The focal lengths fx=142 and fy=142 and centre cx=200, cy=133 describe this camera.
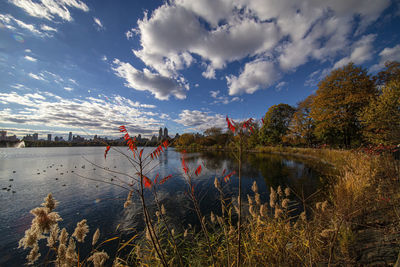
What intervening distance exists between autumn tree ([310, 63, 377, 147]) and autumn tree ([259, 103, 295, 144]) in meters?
11.7

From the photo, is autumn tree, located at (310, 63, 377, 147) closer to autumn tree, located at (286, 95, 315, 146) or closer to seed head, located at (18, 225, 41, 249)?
autumn tree, located at (286, 95, 315, 146)

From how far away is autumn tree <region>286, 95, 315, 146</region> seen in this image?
26562 mm

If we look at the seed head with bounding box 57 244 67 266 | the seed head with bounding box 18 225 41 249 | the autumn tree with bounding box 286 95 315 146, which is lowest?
the seed head with bounding box 57 244 67 266

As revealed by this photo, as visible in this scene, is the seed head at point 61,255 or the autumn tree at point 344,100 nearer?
the seed head at point 61,255

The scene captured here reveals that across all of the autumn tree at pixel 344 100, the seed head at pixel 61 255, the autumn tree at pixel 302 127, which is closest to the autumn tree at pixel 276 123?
the autumn tree at pixel 302 127

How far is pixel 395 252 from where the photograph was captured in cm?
240

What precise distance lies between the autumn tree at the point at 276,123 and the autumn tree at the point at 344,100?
11.7 m

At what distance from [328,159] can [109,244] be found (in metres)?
20.2

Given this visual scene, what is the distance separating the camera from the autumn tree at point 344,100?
698 inches

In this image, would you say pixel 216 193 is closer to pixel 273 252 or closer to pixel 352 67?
pixel 273 252

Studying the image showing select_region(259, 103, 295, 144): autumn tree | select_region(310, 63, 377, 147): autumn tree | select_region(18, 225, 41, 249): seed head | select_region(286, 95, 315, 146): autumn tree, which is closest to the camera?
select_region(18, 225, 41, 249): seed head

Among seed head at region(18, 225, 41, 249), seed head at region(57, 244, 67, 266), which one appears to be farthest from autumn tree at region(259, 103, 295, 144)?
seed head at region(18, 225, 41, 249)

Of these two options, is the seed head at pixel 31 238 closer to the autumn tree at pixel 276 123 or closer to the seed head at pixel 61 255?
the seed head at pixel 61 255

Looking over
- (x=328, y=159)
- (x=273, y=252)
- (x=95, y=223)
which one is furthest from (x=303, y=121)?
(x=95, y=223)
